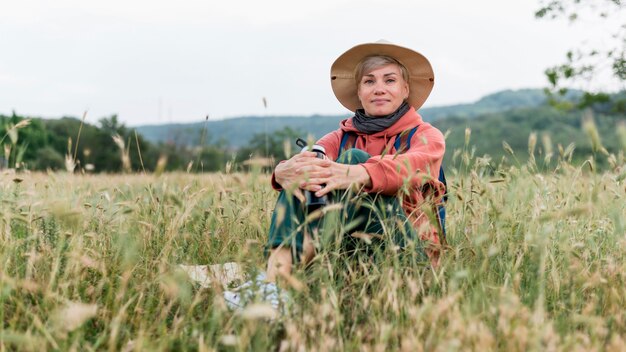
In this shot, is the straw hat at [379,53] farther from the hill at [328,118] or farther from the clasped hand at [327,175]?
the hill at [328,118]

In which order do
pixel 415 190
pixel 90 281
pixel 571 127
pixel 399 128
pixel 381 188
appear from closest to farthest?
pixel 90 281, pixel 381 188, pixel 415 190, pixel 399 128, pixel 571 127

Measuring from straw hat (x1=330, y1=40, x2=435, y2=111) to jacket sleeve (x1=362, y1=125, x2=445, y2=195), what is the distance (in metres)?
0.39

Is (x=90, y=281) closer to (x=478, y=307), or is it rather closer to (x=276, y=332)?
(x=276, y=332)

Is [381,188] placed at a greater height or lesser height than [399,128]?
lesser

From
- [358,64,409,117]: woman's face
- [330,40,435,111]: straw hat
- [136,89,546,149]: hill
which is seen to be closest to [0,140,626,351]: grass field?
[358,64,409,117]: woman's face

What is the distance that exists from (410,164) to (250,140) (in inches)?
1150

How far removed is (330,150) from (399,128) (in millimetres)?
452

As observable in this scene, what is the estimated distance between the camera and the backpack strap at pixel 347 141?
11.4ft

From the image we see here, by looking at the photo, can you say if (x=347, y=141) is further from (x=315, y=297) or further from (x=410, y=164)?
(x=315, y=297)

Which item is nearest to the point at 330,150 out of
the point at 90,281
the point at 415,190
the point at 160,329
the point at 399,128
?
the point at 399,128

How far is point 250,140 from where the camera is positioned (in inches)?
1248

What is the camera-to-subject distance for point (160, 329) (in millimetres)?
1990

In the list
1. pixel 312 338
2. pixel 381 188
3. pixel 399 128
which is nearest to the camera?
pixel 312 338

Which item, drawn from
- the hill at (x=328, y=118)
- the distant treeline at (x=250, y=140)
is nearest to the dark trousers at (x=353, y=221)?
the distant treeline at (x=250, y=140)
